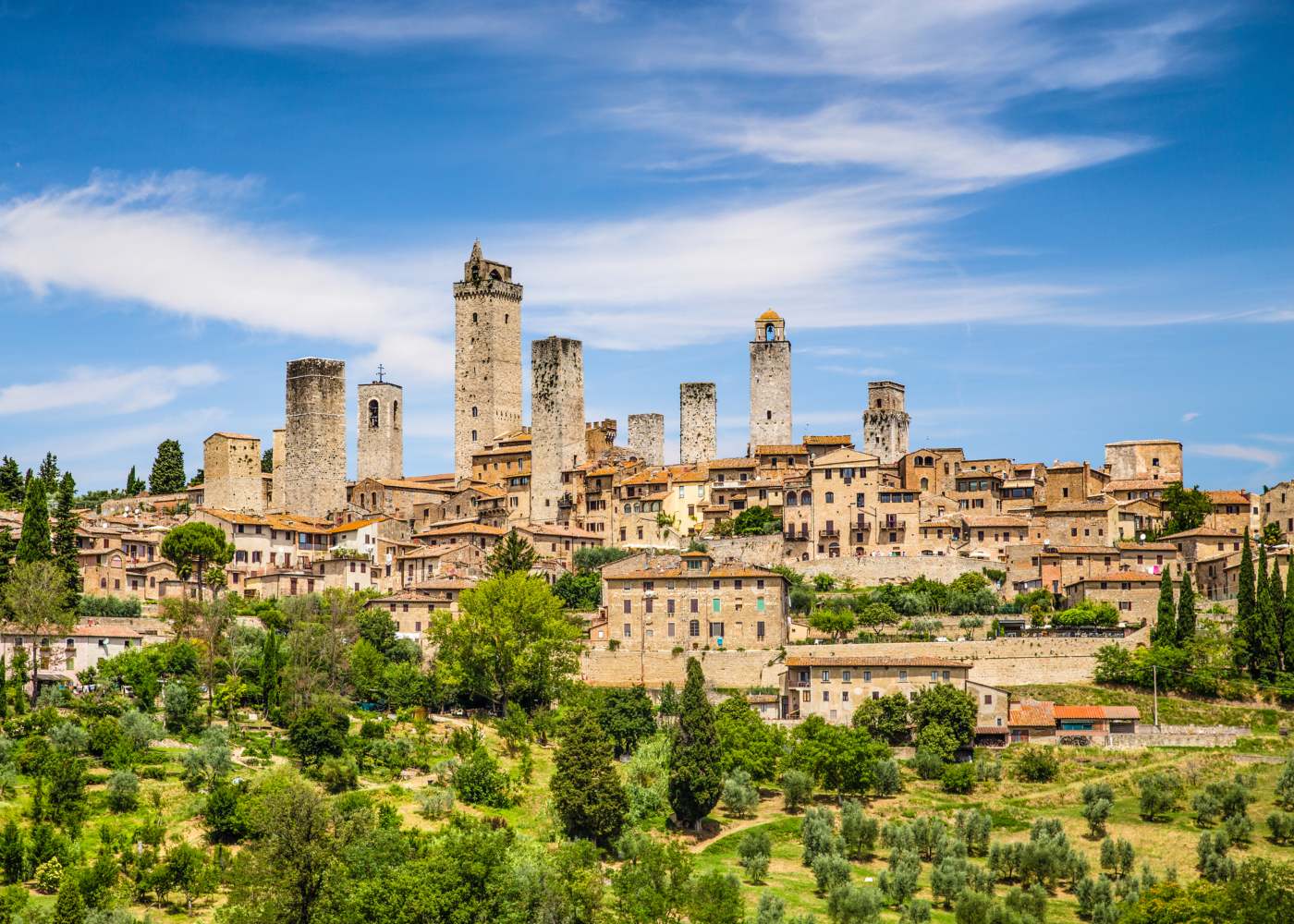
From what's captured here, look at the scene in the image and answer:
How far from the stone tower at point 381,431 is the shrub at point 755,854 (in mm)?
52764

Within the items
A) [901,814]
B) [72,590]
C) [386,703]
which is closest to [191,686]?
[386,703]

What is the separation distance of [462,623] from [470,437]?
37095mm

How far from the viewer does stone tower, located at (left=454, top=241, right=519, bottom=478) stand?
107875 mm

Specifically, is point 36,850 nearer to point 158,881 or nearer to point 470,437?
point 158,881

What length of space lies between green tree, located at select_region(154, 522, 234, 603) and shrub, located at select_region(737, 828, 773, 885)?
106 ft

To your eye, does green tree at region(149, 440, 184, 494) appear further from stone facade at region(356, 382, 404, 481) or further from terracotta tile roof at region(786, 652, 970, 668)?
terracotta tile roof at region(786, 652, 970, 668)

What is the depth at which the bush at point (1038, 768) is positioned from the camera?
217ft

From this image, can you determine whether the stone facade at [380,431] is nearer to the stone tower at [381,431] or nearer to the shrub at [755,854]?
the stone tower at [381,431]

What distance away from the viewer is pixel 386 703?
231 ft

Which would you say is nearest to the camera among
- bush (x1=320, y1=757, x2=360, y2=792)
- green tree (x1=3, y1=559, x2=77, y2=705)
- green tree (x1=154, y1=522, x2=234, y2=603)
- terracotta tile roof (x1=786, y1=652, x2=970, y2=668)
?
bush (x1=320, y1=757, x2=360, y2=792)

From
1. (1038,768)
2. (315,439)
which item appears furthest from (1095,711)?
(315,439)

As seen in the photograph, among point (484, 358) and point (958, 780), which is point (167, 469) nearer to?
point (484, 358)

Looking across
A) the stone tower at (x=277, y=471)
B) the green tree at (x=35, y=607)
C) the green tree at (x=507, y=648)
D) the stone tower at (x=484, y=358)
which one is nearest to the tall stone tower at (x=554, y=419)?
the stone tower at (x=484, y=358)

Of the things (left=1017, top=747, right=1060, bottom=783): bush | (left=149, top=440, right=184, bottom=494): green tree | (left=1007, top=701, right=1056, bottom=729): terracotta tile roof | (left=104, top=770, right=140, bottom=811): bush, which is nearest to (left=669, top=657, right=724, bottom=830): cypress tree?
(left=1017, top=747, right=1060, bottom=783): bush
